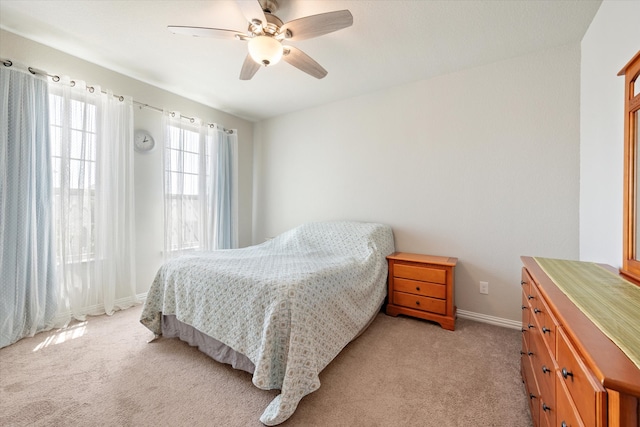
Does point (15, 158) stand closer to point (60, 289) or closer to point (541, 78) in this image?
point (60, 289)

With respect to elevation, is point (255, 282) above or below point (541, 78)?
below

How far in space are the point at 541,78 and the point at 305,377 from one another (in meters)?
3.08

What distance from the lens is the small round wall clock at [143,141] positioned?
2.92 m

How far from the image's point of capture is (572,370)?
0.74 m

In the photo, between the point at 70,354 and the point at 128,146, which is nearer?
the point at 70,354

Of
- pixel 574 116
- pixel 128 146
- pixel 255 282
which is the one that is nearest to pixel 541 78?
pixel 574 116

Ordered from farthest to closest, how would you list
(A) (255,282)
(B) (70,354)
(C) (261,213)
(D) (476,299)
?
(C) (261,213), (D) (476,299), (B) (70,354), (A) (255,282)

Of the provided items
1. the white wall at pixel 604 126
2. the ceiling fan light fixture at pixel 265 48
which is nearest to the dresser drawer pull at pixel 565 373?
the white wall at pixel 604 126

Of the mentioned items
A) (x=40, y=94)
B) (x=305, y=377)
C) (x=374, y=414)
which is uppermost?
(x=40, y=94)

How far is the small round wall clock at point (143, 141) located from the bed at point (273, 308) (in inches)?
64.0

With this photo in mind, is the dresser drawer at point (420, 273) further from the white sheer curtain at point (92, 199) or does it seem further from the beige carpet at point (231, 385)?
the white sheer curtain at point (92, 199)

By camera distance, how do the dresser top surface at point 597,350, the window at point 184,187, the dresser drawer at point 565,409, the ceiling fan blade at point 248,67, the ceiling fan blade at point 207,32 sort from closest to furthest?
the dresser top surface at point 597,350, the dresser drawer at point 565,409, the ceiling fan blade at point 207,32, the ceiling fan blade at point 248,67, the window at point 184,187

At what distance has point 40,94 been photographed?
223 cm

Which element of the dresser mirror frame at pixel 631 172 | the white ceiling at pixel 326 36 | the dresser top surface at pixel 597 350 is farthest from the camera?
the white ceiling at pixel 326 36
